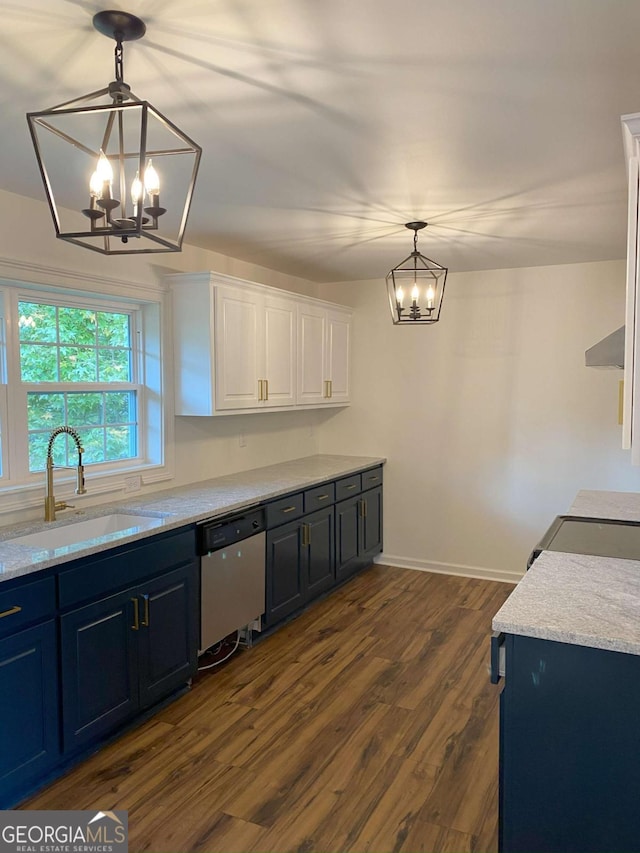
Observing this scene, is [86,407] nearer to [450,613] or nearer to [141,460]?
[141,460]

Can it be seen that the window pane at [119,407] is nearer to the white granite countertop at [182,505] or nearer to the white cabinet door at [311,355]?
the white granite countertop at [182,505]

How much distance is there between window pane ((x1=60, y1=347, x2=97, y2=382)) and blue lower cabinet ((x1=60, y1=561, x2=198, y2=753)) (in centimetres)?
120

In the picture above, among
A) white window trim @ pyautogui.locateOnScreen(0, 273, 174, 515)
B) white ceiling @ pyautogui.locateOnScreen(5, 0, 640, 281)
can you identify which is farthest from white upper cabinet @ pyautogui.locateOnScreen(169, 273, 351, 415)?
→ white ceiling @ pyautogui.locateOnScreen(5, 0, 640, 281)

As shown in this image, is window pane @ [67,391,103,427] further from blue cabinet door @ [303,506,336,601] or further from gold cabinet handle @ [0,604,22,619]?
blue cabinet door @ [303,506,336,601]

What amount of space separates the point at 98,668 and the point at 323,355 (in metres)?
3.00

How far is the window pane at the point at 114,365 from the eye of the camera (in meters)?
3.55

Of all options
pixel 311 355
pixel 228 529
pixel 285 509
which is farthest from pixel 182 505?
pixel 311 355

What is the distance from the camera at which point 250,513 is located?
355cm

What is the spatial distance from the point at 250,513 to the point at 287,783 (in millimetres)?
1447

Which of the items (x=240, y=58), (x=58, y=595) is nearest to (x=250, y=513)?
(x=58, y=595)

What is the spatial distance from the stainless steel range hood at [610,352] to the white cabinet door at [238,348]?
206 cm

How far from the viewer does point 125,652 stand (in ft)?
8.89

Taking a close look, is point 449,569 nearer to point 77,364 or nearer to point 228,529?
point 228,529

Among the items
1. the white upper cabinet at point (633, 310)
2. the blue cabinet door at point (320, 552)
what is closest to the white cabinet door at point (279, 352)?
the blue cabinet door at point (320, 552)
